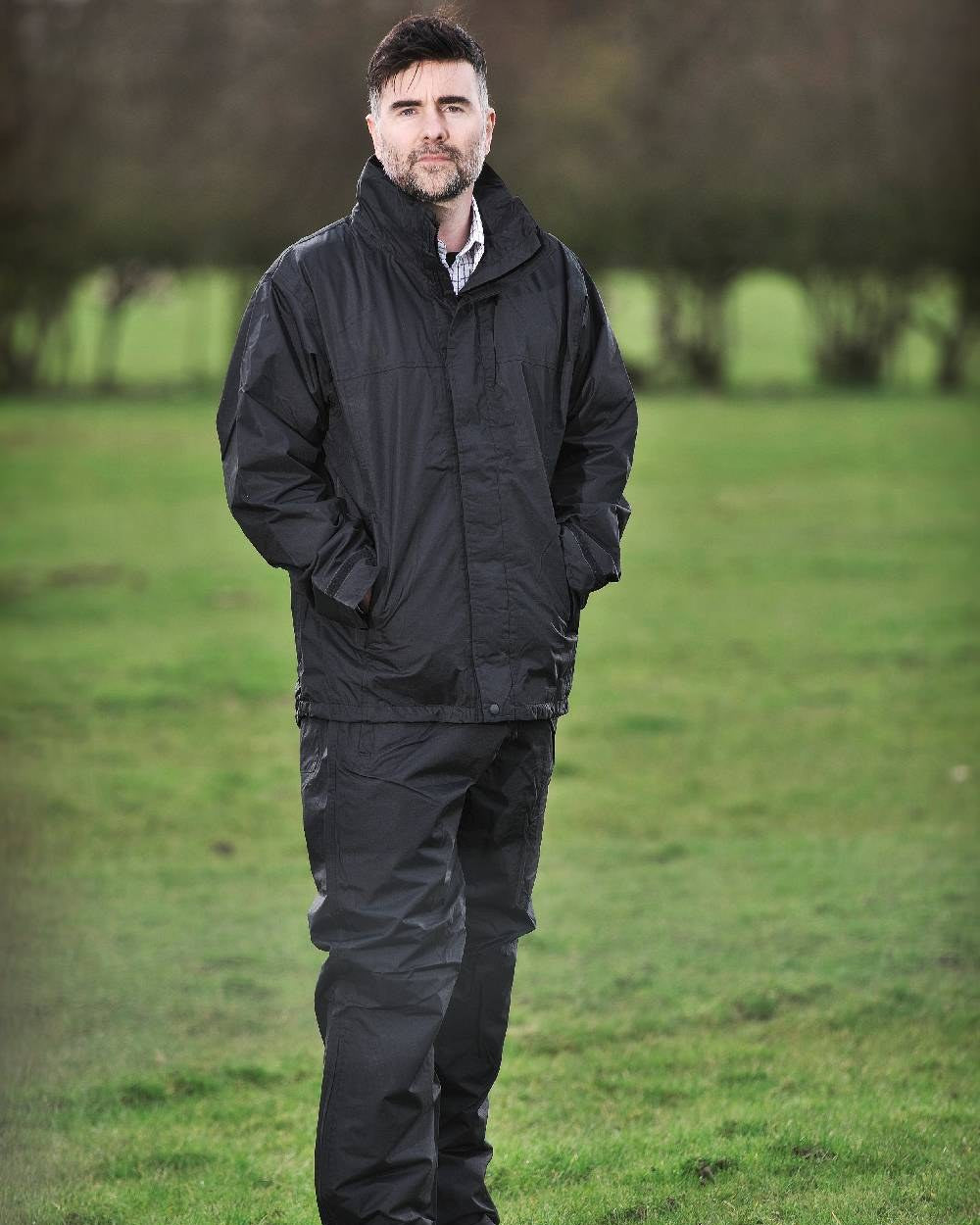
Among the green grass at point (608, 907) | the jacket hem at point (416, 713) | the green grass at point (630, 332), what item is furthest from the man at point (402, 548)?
the green grass at point (630, 332)

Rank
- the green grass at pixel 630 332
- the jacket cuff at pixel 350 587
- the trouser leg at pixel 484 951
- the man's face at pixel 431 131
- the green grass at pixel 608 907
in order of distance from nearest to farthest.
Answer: the jacket cuff at pixel 350 587 → the man's face at pixel 431 131 → the trouser leg at pixel 484 951 → the green grass at pixel 608 907 → the green grass at pixel 630 332

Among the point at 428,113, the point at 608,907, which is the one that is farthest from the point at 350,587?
the point at 608,907

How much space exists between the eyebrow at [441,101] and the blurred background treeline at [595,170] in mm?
21014

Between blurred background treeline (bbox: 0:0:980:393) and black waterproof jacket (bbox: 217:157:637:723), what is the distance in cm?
2109

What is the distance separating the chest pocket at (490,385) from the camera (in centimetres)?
325

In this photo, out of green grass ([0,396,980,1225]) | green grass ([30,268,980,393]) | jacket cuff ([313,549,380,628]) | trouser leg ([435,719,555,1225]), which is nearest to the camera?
jacket cuff ([313,549,380,628])

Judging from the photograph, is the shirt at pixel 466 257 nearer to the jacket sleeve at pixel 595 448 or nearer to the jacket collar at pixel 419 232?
the jacket collar at pixel 419 232

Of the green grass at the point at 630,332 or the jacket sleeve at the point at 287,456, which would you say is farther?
the green grass at the point at 630,332

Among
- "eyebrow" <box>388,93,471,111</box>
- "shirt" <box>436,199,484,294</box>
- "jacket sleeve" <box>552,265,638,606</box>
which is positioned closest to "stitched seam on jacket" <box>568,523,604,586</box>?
"jacket sleeve" <box>552,265,638,606</box>

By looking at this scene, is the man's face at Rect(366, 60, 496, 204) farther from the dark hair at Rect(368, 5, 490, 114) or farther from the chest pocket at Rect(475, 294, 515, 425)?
the chest pocket at Rect(475, 294, 515, 425)

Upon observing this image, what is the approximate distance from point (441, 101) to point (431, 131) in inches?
2.6

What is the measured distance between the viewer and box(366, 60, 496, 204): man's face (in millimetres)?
3283

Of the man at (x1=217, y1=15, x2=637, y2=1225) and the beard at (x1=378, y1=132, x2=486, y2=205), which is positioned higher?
the beard at (x1=378, y1=132, x2=486, y2=205)

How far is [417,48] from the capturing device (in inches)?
130
